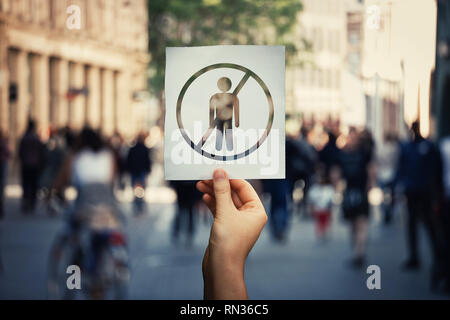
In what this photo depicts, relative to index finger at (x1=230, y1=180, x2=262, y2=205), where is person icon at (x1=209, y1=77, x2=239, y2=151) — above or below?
above

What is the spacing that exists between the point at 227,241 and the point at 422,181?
6.99 m

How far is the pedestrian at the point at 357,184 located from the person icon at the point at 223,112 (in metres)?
8.17

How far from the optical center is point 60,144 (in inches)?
705

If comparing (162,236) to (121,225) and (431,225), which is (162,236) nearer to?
(431,225)

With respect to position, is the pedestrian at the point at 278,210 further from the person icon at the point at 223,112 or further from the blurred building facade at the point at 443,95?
the person icon at the point at 223,112

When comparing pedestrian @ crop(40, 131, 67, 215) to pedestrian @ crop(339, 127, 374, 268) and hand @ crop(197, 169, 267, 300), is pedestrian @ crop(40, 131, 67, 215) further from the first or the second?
hand @ crop(197, 169, 267, 300)

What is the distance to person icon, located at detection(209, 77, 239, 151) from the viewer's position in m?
1.79

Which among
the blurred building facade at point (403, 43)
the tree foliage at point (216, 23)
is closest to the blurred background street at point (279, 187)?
the blurred building facade at point (403, 43)

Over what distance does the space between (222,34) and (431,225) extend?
41.2 feet

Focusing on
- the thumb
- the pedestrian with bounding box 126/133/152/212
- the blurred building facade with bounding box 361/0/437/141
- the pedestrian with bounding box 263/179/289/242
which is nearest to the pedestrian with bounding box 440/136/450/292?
the pedestrian with bounding box 263/179/289/242

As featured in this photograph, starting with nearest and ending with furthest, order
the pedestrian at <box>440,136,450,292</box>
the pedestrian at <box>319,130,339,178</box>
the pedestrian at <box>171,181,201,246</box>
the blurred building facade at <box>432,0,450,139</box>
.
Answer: the pedestrian at <box>440,136,450,292</box> < the pedestrian at <box>171,181,201,246</box> < the pedestrian at <box>319,130,339,178</box> < the blurred building facade at <box>432,0,450,139</box>

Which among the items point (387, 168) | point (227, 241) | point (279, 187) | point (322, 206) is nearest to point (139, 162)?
point (387, 168)

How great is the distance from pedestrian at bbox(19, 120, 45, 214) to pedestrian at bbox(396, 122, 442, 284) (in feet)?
31.3

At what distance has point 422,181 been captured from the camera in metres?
8.41
